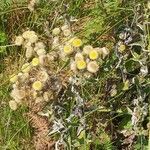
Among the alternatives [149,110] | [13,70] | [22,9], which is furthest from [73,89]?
[22,9]

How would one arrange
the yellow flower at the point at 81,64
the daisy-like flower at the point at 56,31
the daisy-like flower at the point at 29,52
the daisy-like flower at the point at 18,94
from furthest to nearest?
the daisy-like flower at the point at 56,31 < the daisy-like flower at the point at 29,52 < the daisy-like flower at the point at 18,94 < the yellow flower at the point at 81,64

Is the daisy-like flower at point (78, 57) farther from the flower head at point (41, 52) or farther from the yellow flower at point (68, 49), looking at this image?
the flower head at point (41, 52)

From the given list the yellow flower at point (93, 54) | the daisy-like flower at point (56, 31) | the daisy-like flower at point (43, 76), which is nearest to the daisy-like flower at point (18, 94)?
the daisy-like flower at point (43, 76)

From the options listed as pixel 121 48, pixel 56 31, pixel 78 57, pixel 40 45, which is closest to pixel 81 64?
pixel 78 57

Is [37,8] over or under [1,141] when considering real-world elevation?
over

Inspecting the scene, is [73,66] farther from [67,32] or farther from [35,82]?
[67,32]

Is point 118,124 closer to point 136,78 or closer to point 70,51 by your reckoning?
point 136,78

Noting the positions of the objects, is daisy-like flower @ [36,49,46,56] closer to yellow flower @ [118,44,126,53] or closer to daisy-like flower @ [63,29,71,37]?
daisy-like flower @ [63,29,71,37]

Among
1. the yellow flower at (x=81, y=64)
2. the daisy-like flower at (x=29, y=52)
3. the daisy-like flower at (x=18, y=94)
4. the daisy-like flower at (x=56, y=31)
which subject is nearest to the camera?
the yellow flower at (x=81, y=64)

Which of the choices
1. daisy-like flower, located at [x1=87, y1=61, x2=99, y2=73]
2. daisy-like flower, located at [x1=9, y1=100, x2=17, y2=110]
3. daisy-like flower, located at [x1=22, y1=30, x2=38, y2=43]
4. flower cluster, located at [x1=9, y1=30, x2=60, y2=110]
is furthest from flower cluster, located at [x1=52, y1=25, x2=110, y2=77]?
daisy-like flower, located at [x1=9, y1=100, x2=17, y2=110]
